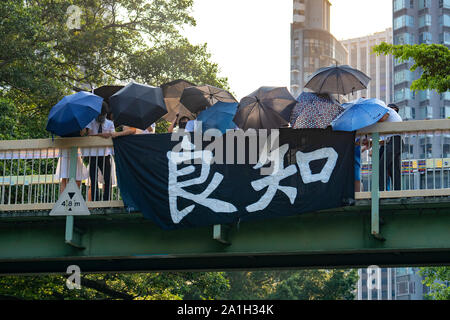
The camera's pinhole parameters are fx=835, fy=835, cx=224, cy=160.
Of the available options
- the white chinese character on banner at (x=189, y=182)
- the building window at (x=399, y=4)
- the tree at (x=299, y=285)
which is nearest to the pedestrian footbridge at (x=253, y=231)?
the white chinese character on banner at (x=189, y=182)

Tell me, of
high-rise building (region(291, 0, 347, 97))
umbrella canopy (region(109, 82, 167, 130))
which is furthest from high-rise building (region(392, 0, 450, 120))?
umbrella canopy (region(109, 82, 167, 130))

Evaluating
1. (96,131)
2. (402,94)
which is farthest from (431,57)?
(402,94)

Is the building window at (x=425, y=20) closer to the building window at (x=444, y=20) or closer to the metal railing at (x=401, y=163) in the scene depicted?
the building window at (x=444, y=20)

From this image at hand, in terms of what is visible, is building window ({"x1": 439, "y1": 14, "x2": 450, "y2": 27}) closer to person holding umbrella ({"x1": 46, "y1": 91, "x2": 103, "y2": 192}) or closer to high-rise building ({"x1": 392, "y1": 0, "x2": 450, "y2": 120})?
high-rise building ({"x1": 392, "y1": 0, "x2": 450, "y2": 120})

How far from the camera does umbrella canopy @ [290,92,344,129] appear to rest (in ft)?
42.8

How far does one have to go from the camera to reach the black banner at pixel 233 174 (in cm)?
1306

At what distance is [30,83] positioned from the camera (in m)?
26.0

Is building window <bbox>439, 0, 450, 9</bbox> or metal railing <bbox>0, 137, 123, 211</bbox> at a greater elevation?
building window <bbox>439, 0, 450, 9</bbox>

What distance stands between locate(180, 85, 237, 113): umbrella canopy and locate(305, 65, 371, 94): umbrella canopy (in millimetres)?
1484

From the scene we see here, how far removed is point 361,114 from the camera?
41.6 feet

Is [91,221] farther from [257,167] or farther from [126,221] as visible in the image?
[257,167]

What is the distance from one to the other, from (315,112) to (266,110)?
773 millimetres

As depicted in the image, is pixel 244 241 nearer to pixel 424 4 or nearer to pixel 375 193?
pixel 375 193

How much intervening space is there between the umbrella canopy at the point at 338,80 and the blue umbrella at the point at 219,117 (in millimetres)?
1494
